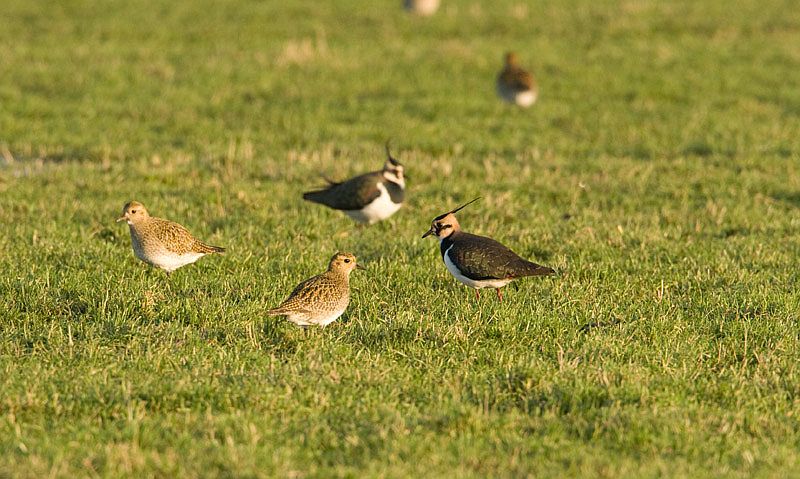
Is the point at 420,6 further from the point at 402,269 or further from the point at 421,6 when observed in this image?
the point at 402,269

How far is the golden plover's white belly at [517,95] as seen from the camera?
20.3 meters

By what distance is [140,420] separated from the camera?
6770 mm

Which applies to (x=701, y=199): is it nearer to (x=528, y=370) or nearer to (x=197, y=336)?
(x=528, y=370)

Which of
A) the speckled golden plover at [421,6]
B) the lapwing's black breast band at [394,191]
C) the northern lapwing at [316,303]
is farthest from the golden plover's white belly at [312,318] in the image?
the speckled golden plover at [421,6]

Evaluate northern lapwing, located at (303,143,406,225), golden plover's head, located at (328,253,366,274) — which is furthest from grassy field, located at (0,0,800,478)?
golden plover's head, located at (328,253,366,274)

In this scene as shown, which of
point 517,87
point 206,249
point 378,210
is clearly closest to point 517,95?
point 517,87

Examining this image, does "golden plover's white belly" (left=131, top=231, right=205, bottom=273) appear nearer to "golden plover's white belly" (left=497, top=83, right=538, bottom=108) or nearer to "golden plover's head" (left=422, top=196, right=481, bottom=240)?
"golden plover's head" (left=422, top=196, right=481, bottom=240)

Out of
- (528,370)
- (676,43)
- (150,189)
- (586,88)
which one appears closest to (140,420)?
(528,370)

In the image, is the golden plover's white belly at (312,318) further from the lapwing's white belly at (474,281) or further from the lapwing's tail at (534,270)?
the lapwing's tail at (534,270)

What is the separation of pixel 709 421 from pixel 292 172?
919 centimetres

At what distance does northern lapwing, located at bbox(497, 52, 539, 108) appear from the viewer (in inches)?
798

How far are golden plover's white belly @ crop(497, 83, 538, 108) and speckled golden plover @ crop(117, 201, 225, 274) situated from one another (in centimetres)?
1117

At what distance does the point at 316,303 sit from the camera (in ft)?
27.2

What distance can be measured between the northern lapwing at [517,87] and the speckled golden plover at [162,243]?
11183mm
